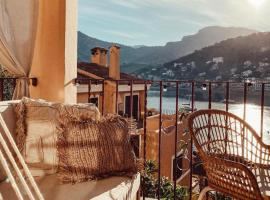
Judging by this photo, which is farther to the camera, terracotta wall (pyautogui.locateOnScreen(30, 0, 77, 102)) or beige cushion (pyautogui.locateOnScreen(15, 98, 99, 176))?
terracotta wall (pyautogui.locateOnScreen(30, 0, 77, 102))

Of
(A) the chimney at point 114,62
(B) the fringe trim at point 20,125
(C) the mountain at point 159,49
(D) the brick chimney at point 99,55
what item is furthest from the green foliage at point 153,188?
(C) the mountain at point 159,49

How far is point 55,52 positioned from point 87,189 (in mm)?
1722

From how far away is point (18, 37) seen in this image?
321 cm

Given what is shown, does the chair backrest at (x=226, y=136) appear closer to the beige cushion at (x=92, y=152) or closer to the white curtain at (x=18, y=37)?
the beige cushion at (x=92, y=152)

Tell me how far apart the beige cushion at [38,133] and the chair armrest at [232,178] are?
0.90m

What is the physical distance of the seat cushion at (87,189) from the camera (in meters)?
1.85

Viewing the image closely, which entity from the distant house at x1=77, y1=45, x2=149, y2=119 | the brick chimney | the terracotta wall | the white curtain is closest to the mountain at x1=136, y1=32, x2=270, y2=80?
the distant house at x1=77, y1=45, x2=149, y2=119

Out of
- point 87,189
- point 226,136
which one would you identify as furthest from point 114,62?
point 87,189

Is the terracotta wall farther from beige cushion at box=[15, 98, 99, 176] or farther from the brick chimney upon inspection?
the brick chimney

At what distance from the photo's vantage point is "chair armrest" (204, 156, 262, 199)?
1.78 meters

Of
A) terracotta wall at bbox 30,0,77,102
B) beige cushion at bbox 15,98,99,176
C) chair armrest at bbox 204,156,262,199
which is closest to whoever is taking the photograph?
chair armrest at bbox 204,156,262,199

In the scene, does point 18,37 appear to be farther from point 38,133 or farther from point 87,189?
point 87,189

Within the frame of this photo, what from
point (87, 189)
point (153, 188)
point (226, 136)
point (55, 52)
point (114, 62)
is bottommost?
point (153, 188)

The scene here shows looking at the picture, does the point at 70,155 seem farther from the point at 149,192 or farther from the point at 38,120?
the point at 149,192
